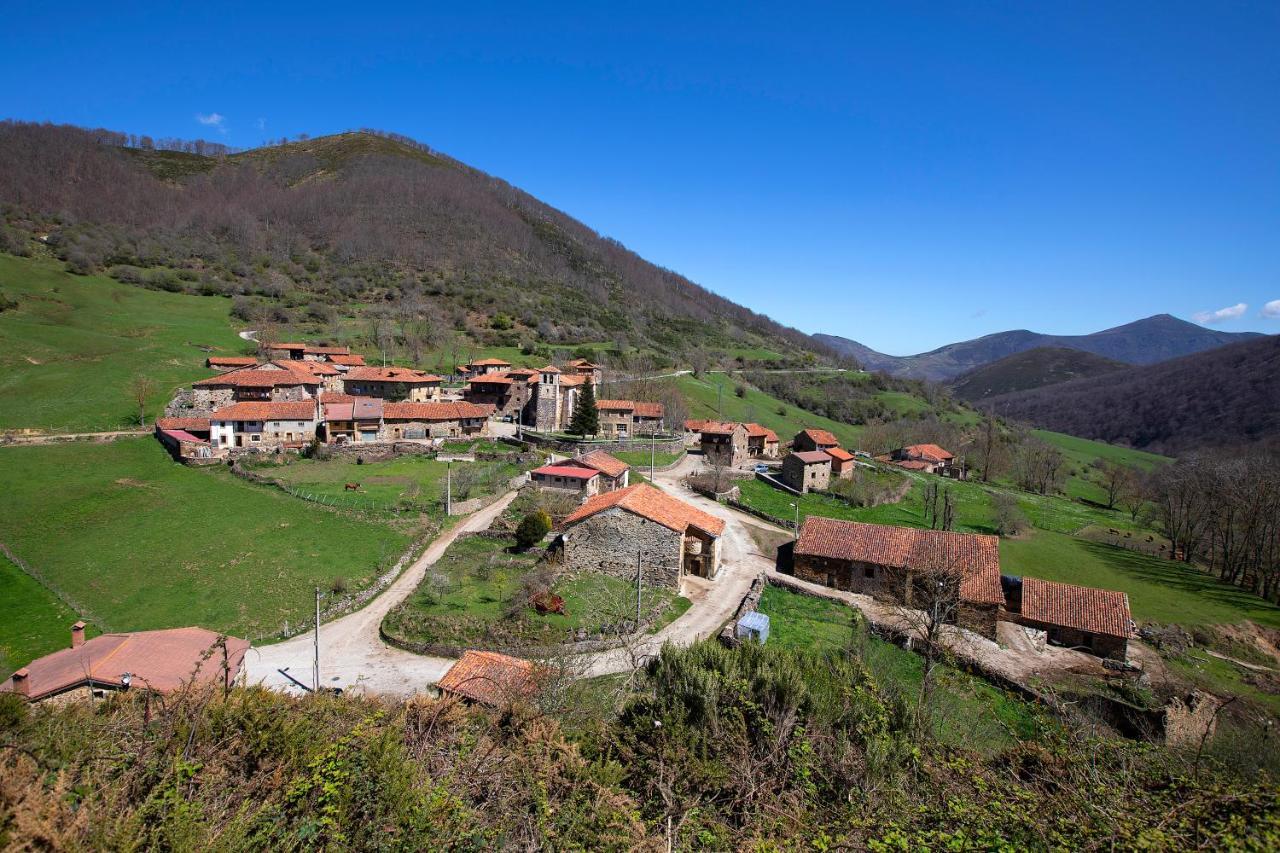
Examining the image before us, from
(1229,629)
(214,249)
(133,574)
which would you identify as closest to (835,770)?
(133,574)

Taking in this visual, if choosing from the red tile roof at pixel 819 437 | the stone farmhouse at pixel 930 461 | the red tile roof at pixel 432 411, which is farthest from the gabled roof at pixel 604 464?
A: the stone farmhouse at pixel 930 461

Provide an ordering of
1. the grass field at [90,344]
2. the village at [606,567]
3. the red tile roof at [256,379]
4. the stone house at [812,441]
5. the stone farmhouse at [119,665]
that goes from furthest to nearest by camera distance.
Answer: the stone house at [812,441]
the red tile roof at [256,379]
the grass field at [90,344]
the village at [606,567]
the stone farmhouse at [119,665]

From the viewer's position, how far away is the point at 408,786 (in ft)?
20.9

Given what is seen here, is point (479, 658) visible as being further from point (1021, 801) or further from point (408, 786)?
point (1021, 801)

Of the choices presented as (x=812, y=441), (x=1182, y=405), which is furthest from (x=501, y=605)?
(x=1182, y=405)

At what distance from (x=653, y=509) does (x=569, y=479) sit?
11.8m

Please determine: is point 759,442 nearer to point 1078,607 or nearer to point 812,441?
point 812,441

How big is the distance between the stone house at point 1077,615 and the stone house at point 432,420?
141 feet

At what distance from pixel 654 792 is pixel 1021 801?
15.4 ft

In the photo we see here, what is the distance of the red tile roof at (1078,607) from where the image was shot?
23953 mm

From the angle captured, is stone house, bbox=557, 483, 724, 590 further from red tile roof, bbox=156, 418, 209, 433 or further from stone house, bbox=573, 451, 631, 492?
red tile roof, bbox=156, 418, 209, 433

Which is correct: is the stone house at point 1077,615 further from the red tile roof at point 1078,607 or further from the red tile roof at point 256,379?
the red tile roof at point 256,379

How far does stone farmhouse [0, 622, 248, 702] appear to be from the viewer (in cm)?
1383

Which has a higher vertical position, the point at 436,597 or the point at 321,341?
the point at 321,341
